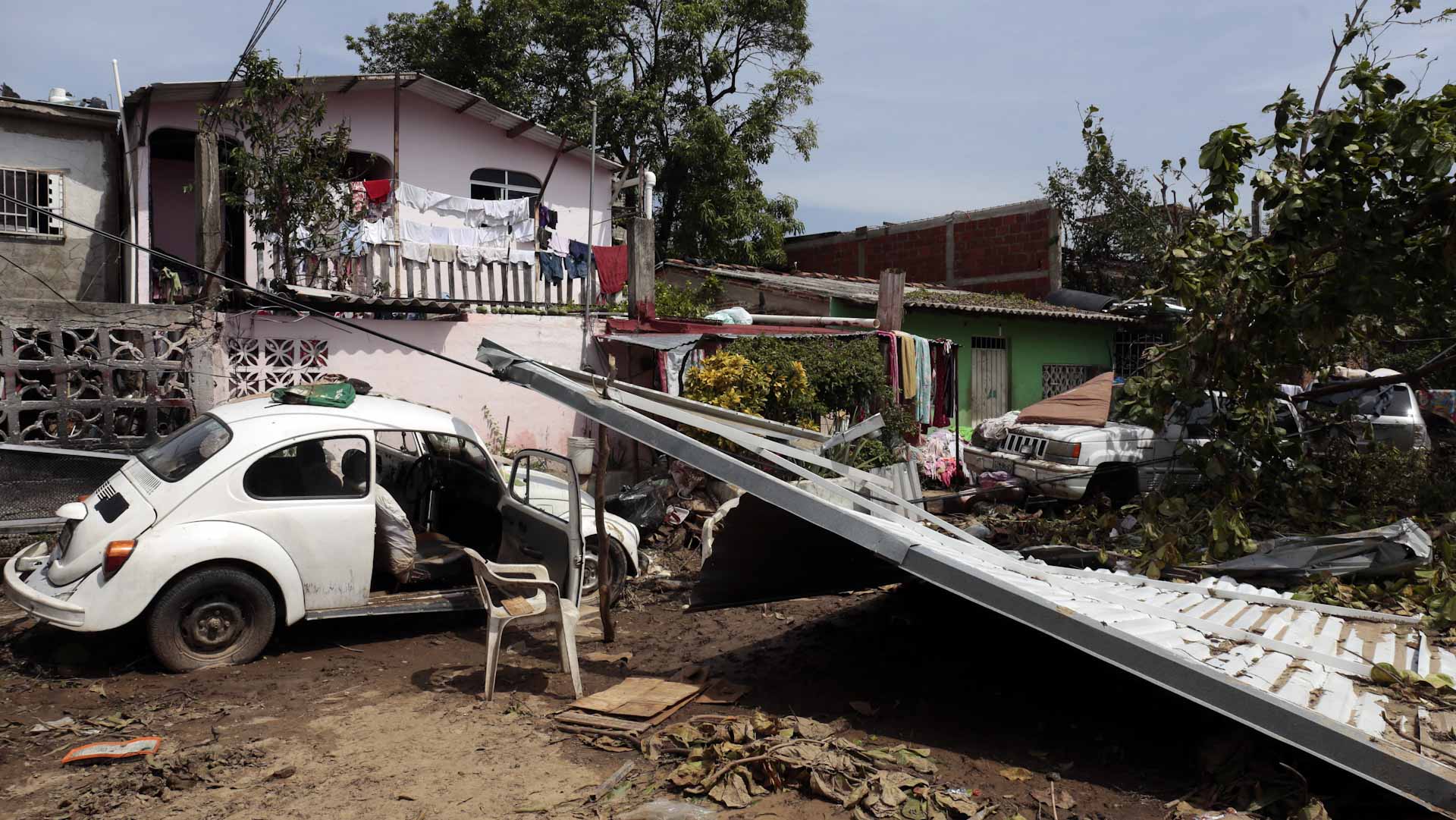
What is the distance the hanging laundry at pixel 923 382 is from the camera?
44.2 ft

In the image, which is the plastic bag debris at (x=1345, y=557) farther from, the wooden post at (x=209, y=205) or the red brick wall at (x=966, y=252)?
the red brick wall at (x=966, y=252)

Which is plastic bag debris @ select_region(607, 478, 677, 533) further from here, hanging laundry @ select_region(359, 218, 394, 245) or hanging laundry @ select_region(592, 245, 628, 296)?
hanging laundry @ select_region(359, 218, 394, 245)

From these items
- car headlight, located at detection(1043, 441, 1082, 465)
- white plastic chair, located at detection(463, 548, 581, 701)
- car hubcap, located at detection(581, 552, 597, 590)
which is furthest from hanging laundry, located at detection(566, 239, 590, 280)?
white plastic chair, located at detection(463, 548, 581, 701)

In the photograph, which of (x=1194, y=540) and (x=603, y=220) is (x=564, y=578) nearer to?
(x=1194, y=540)

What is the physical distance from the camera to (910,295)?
17.2 metres

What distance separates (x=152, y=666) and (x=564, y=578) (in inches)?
97.9

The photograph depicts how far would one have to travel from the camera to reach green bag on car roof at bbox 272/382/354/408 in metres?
6.11

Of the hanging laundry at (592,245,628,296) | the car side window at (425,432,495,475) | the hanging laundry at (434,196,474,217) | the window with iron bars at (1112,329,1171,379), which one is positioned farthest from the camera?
the window with iron bars at (1112,329,1171,379)

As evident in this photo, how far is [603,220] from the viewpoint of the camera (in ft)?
52.5

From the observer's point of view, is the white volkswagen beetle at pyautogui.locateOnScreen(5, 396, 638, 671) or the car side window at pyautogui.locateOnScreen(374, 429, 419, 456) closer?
the white volkswagen beetle at pyautogui.locateOnScreen(5, 396, 638, 671)

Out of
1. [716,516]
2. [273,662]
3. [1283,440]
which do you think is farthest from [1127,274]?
[273,662]

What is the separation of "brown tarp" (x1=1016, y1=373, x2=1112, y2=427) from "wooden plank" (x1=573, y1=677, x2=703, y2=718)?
295 inches

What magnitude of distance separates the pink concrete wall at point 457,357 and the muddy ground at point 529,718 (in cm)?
420

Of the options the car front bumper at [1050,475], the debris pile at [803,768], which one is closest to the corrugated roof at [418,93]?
the car front bumper at [1050,475]
